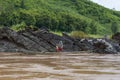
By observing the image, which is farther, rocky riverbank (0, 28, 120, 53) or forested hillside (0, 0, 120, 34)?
forested hillside (0, 0, 120, 34)

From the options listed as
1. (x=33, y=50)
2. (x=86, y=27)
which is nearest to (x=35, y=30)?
(x=33, y=50)

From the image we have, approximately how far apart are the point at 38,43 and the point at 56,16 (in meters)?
73.5

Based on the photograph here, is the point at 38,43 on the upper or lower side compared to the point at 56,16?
upper

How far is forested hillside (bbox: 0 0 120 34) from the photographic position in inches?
3794

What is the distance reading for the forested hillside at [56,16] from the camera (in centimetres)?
9636

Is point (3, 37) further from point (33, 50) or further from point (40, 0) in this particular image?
point (40, 0)

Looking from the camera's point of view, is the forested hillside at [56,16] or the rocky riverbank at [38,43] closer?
the rocky riverbank at [38,43]

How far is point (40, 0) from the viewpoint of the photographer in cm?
13900

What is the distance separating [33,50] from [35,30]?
256 inches

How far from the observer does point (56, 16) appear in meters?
113

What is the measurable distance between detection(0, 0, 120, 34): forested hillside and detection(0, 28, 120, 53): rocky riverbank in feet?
93.4

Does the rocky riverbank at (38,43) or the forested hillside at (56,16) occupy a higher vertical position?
the rocky riverbank at (38,43)

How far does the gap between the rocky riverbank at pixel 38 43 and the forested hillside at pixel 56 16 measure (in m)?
28.5

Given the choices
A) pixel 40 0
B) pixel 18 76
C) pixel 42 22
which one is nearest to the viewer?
pixel 18 76
